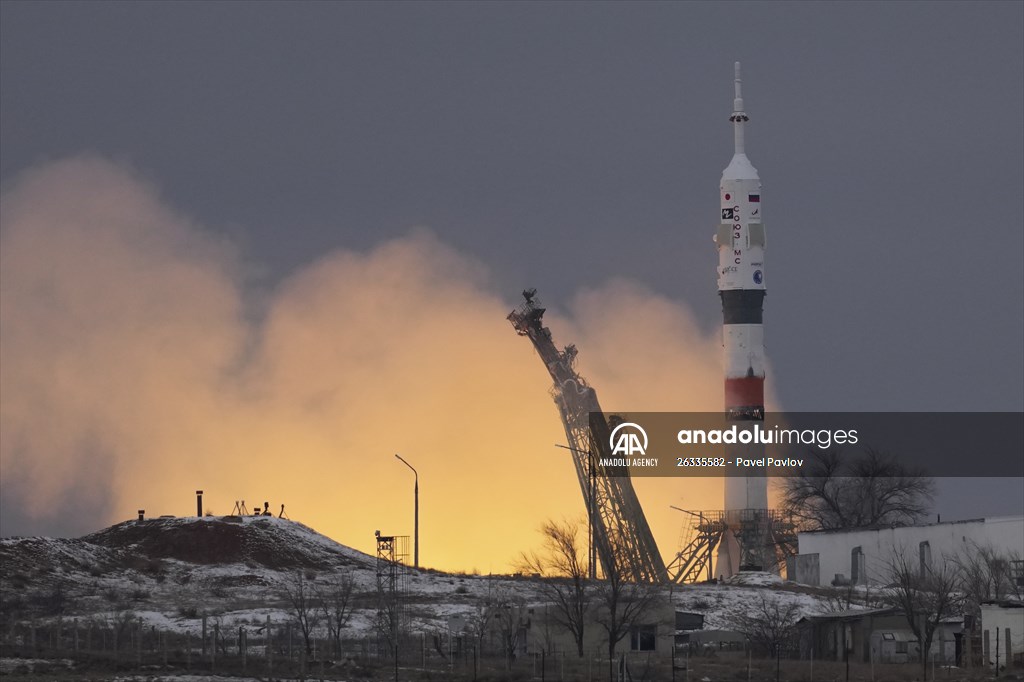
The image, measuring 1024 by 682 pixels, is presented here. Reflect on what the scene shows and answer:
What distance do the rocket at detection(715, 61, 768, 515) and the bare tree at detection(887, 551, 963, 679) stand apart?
1568 centimetres

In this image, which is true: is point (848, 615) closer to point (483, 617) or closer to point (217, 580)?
point (483, 617)

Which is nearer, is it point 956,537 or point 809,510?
point 956,537

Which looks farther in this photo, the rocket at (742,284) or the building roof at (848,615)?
the rocket at (742,284)

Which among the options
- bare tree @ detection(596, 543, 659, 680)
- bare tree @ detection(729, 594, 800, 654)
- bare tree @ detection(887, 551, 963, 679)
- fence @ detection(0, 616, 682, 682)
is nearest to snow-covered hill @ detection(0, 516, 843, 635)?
bare tree @ detection(729, 594, 800, 654)

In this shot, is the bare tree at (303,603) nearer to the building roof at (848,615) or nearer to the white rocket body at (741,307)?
the building roof at (848,615)

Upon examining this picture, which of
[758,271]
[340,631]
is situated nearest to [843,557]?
[758,271]

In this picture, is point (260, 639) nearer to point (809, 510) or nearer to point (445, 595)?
point (445, 595)

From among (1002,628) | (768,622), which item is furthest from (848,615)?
(1002,628)

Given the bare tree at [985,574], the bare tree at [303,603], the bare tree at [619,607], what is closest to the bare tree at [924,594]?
the bare tree at [985,574]

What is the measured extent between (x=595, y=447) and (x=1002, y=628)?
3887 centimetres

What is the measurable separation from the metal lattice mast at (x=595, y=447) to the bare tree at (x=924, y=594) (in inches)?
560

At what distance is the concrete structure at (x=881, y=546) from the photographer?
121 m

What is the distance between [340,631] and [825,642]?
2218 centimetres

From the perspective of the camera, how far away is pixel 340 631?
100 meters
